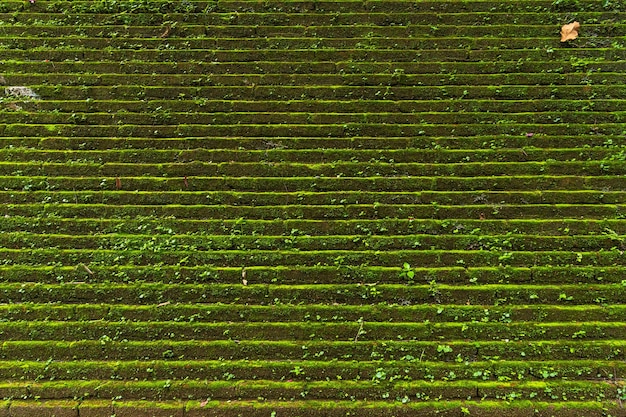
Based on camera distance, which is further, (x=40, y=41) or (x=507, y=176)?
(x=40, y=41)

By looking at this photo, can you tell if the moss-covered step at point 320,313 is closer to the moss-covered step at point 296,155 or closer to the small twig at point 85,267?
the small twig at point 85,267

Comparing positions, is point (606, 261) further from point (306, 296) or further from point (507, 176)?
point (306, 296)

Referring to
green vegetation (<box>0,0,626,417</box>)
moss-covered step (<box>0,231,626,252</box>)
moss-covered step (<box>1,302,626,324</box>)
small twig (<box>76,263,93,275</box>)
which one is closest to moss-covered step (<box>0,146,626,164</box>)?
green vegetation (<box>0,0,626,417</box>)

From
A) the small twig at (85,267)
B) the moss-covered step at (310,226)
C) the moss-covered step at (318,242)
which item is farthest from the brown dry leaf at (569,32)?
the small twig at (85,267)

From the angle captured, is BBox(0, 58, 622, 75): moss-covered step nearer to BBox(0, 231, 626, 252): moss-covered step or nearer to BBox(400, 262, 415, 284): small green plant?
BBox(0, 231, 626, 252): moss-covered step

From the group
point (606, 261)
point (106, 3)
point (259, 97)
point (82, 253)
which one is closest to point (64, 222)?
point (82, 253)

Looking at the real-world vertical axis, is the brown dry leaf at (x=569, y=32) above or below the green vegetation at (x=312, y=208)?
above

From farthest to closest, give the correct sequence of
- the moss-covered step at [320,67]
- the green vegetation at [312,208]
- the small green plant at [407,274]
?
the moss-covered step at [320,67] → the small green plant at [407,274] → the green vegetation at [312,208]

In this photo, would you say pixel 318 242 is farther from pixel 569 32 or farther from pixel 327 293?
pixel 569 32

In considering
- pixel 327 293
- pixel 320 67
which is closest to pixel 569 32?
pixel 320 67
